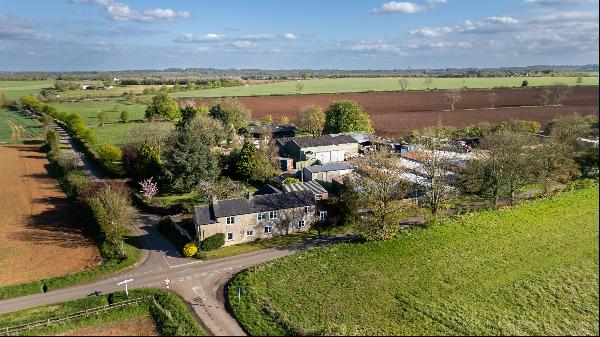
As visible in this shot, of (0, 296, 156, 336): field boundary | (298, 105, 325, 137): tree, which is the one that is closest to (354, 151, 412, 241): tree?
(0, 296, 156, 336): field boundary

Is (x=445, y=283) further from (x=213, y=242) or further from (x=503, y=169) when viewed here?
(x=503, y=169)

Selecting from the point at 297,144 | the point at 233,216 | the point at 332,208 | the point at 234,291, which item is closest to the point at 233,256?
the point at 233,216

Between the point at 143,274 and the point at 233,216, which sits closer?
the point at 143,274

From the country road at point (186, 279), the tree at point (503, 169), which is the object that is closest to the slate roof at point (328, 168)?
the tree at point (503, 169)

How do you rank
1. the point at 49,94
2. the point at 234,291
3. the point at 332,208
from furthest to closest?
the point at 49,94
the point at 332,208
the point at 234,291

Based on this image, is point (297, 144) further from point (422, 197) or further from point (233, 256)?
point (233, 256)

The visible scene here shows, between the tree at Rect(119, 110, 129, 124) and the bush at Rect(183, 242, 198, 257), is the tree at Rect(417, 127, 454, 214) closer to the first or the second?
the bush at Rect(183, 242, 198, 257)

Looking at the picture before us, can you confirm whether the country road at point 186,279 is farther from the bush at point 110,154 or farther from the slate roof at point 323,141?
the slate roof at point 323,141
